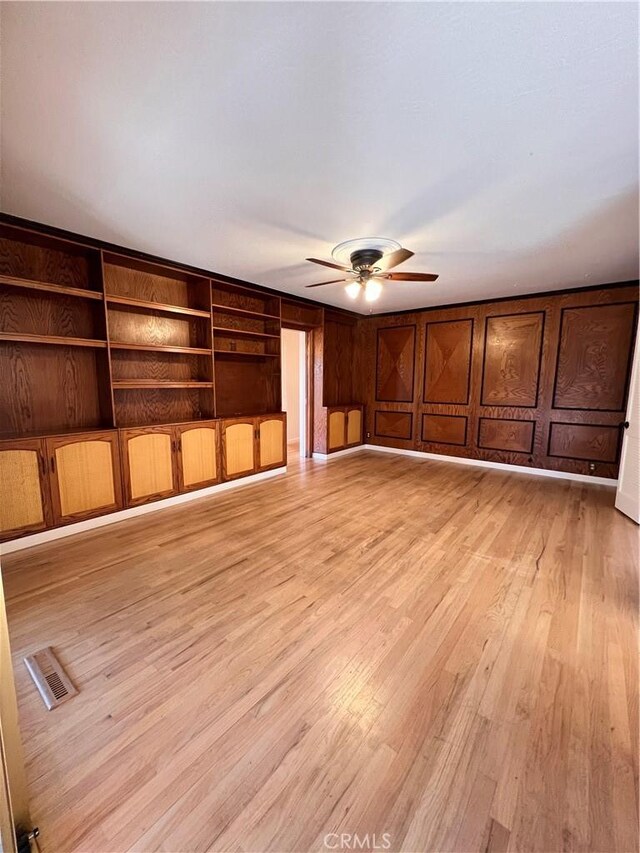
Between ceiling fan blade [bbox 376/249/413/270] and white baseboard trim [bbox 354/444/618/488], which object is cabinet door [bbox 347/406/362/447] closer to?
white baseboard trim [bbox 354/444/618/488]

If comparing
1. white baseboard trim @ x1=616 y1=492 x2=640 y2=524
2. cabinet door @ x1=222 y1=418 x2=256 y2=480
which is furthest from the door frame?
white baseboard trim @ x1=616 y1=492 x2=640 y2=524

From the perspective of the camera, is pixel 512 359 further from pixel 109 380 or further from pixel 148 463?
pixel 109 380

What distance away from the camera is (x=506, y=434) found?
17.3 ft

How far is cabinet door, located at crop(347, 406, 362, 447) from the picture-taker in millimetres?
6363

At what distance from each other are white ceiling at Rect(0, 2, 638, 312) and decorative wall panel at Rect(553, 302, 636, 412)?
1.87m

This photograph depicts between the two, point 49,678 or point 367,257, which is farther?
point 367,257

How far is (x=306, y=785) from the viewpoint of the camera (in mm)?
1186

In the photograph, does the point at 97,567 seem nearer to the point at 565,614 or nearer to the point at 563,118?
the point at 565,614

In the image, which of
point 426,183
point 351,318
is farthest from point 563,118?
point 351,318

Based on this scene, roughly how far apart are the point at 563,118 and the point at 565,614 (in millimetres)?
2611

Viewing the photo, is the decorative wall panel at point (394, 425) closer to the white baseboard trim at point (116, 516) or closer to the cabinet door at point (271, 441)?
the cabinet door at point (271, 441)

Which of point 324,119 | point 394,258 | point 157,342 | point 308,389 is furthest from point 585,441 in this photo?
point 157,342

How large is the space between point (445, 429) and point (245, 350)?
3499 millimetres

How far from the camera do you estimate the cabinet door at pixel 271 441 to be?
467 cm
